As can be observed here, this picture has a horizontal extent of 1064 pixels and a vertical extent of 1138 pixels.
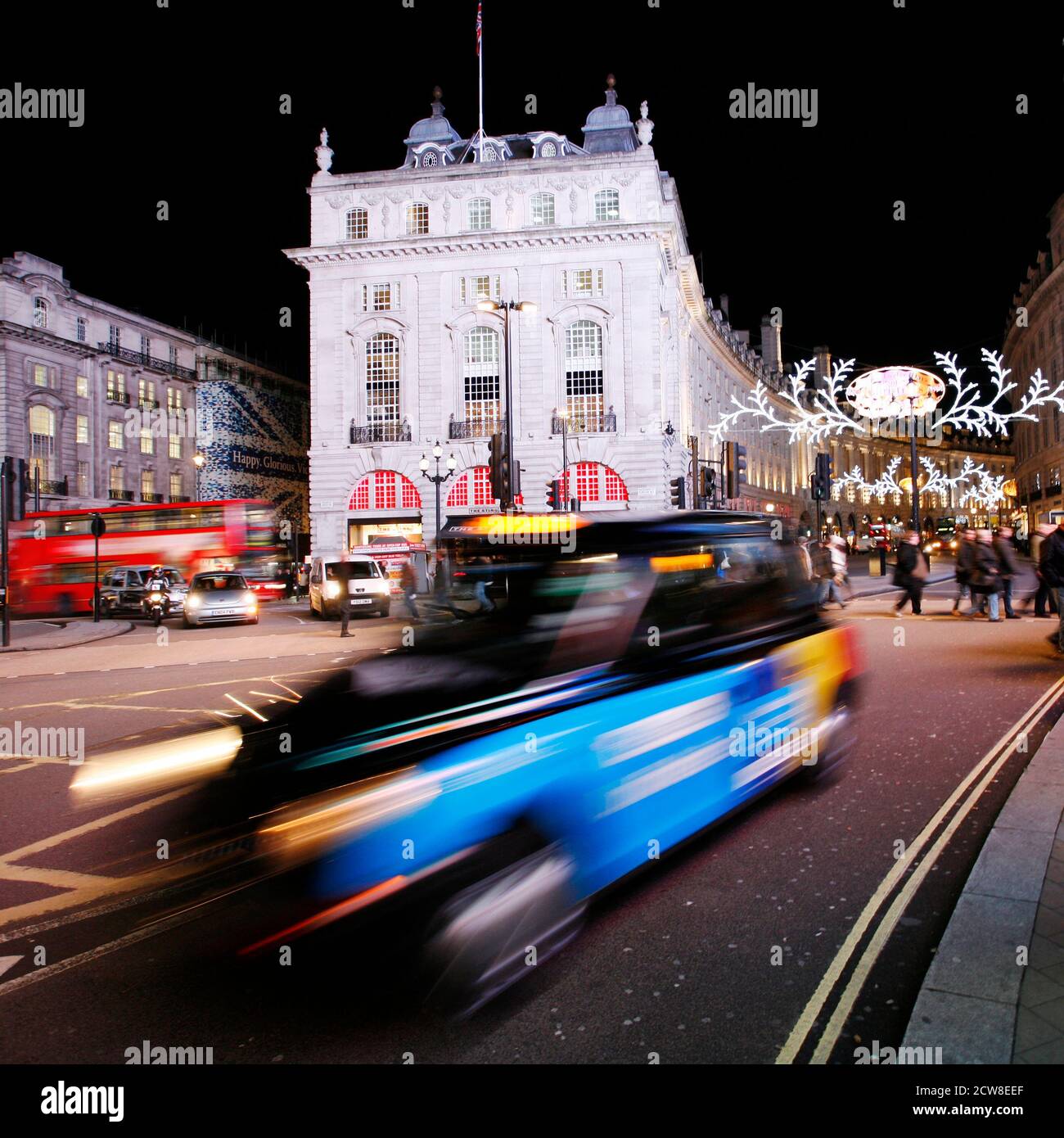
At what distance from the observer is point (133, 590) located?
26703mm

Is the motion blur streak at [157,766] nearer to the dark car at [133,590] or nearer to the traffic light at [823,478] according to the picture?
the traffic light at [823,478]

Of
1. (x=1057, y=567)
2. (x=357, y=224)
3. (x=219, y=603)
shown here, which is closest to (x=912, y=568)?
(x=1057, y=567)

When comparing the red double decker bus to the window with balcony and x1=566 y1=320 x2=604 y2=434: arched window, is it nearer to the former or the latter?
x1=566 y1=320 x2=604 y2=434: arched window

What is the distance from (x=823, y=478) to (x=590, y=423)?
1899cm

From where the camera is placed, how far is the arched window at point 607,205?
40.1 meters

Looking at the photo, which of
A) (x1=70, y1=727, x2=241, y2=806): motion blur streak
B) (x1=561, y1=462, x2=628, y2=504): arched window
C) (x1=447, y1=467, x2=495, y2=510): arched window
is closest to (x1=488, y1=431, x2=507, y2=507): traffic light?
(x1=70, y1=727, x2=241, y2=806): motion blur streak

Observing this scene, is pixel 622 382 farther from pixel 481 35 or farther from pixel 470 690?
pixel 470 690

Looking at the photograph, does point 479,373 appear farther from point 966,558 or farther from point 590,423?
point 966,558

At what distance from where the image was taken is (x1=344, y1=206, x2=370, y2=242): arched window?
42.2 m

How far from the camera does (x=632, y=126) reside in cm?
4572

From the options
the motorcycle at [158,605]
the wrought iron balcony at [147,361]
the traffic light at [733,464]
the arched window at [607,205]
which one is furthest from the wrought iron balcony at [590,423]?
the wrought iron balcony at [147,361]

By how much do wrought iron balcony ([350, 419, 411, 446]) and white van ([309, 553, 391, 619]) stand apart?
19632 mm

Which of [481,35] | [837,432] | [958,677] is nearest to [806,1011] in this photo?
[958,677]
